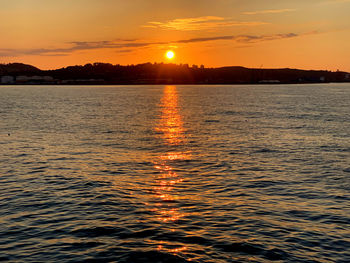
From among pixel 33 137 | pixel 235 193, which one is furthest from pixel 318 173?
pixel 33 137

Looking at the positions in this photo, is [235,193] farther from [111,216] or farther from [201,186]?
[111,216]

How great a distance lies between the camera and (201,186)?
1428 inches

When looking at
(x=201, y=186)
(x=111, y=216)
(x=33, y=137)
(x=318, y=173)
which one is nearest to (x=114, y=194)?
Result: (x=111, y=216)

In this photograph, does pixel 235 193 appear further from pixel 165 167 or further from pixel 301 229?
pixel 165 167

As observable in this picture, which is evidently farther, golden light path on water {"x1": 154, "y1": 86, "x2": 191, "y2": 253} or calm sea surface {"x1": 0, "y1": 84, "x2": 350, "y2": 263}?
golden light path on water {"x1": 154, "y1": 86, "x2": 191, "y2": 253}

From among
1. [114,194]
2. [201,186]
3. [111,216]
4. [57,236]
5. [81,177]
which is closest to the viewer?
[57,236]

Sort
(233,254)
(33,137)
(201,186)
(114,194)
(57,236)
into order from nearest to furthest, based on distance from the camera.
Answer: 1. (233,254)
2. (57,236)
3. (114,194)
4. (201,186)
5. (33,137)

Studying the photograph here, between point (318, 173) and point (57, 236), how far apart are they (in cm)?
2825

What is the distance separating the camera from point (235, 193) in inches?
1340

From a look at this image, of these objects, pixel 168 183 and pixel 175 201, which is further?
pixel 168 183

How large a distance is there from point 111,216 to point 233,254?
405 inches

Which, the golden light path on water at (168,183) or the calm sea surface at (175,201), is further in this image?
the golden light path on water at (168,183)

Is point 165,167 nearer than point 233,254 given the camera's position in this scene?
No

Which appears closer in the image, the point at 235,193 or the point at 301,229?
the point at 301,229
